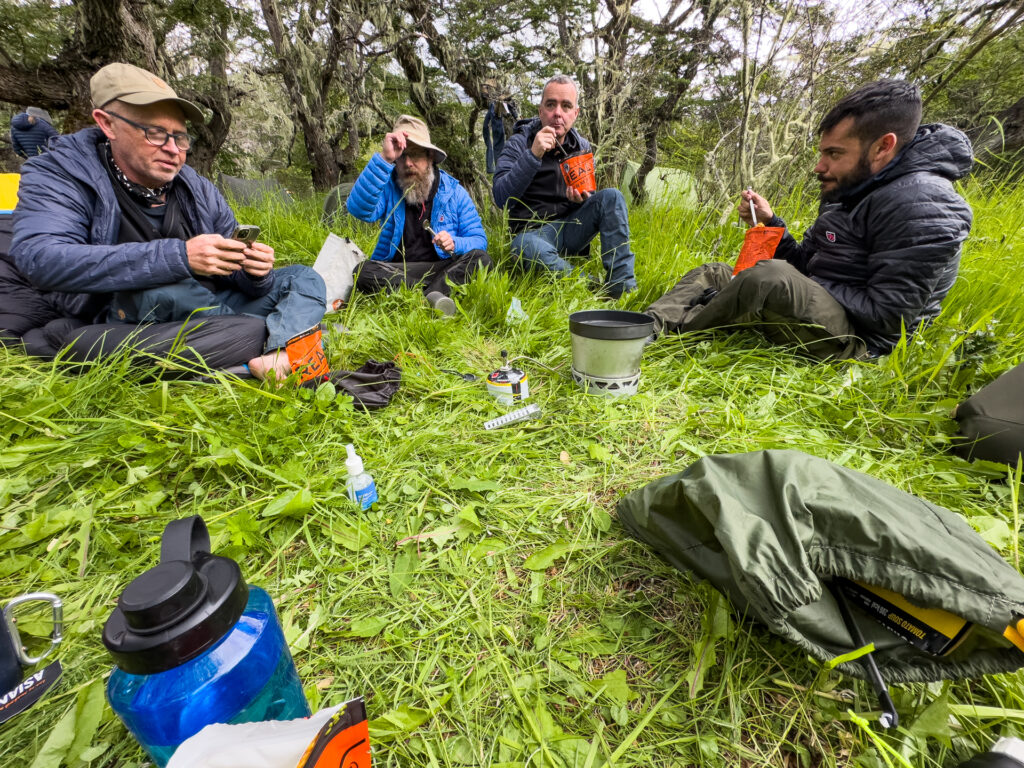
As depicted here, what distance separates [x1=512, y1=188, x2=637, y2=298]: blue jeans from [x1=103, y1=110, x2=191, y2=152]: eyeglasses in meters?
2.00

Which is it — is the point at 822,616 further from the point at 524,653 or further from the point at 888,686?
the point at 524,653

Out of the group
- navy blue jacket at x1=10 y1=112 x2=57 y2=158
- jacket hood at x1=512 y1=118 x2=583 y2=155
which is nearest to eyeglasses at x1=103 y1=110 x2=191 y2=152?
navy blue jacket at x1=10 y1=112 x2=57 y2=158

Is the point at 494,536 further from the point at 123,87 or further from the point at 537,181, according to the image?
the point at 537,181

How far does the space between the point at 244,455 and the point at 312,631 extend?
2.23ft

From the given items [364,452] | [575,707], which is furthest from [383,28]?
[575,707]

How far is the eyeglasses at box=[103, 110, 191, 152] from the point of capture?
175 centimetres

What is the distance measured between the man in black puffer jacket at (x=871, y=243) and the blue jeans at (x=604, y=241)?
0.84m

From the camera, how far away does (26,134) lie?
2.46m

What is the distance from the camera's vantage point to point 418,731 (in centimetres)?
81

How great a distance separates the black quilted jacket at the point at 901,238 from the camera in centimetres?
180

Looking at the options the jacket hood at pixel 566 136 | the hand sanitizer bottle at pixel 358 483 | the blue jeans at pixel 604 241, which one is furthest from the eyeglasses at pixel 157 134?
the jacket hood at pixel 566 136

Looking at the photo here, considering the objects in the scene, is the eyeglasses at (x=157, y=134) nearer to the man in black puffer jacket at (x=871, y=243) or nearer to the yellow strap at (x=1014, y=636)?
the man in black puffer jacket at (x=871, y=243)

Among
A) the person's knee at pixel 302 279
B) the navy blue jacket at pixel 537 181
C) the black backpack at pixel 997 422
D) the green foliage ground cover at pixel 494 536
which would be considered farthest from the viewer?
the navy blue jacket at pixel 537 181

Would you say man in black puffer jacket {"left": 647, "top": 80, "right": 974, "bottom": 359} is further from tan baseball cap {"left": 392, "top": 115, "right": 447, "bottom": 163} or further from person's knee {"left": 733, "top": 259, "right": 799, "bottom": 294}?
tan baseball cap {"left": 392, "top": 115, "right": 447, "bottom": 163}
